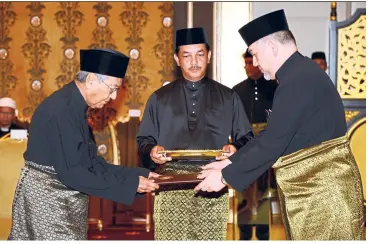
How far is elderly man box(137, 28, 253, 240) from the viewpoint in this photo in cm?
445

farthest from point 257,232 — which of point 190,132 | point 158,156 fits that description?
point 158,156

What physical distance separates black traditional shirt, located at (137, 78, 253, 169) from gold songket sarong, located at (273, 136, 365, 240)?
1.02m

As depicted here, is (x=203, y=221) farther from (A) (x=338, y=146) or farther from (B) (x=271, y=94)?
(B) (x=271, y=94)

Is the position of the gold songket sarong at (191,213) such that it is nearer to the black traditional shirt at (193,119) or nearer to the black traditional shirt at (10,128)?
the black traditional shirt at (193,119)

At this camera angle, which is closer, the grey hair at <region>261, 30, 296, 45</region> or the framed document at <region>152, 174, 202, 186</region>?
the grey hair at <region>261, 30, 296, 45</region>

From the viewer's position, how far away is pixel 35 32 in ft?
25.9

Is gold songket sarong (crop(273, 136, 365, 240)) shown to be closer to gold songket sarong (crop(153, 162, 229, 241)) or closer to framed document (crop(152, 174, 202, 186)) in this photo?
framed document (crop(152, 174, 202, 186))

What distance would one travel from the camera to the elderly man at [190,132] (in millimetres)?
4445

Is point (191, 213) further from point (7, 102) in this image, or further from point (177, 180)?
point (7, 102)

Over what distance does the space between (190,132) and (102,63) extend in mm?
1051

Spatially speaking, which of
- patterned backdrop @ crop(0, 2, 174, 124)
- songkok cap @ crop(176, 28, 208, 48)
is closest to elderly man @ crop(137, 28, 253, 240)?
songkok cap @ crop(176, 28, 208, 48)

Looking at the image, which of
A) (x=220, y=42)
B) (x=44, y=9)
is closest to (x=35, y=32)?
(x=44, y=9)

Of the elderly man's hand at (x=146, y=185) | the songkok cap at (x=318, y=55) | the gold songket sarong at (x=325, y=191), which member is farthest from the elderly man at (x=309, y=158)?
the songkok cap at (x=318, y=55)

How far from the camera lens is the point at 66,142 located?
3416mm
